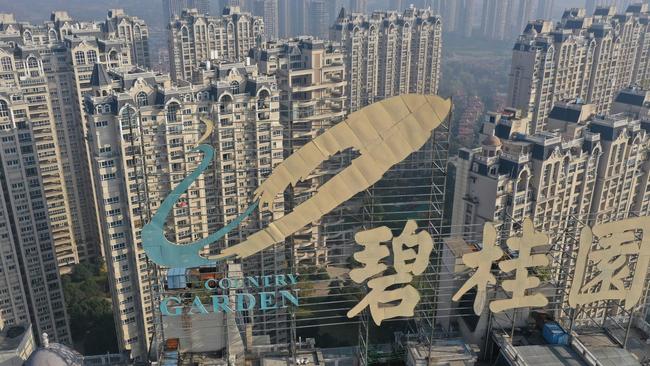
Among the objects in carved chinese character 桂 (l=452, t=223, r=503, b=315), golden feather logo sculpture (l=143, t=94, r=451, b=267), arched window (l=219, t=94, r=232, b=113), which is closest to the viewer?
golden feather logo sculpture (l=143, t=94, r=451, b=267)

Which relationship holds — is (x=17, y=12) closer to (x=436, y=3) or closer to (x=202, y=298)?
(x=436, y=3)

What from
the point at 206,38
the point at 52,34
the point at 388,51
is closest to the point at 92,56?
the point at 52,34

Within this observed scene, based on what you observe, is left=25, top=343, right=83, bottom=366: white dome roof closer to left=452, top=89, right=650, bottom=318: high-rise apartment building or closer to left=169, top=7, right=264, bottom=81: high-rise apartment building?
left=452, top=89, right=650, bottom=318: high-rise apartment building

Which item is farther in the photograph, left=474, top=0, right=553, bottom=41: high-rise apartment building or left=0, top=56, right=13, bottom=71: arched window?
left=474, top=0, right=553, bottom=41: high-rise apartment building

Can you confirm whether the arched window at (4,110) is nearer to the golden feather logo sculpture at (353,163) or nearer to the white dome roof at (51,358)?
the golden feather logo sculpture at (353,163)

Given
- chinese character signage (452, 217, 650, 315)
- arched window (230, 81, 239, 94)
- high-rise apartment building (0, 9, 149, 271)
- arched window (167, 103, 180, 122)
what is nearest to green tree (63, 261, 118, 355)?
high-rise apartment building (0, 9, 149, 271)

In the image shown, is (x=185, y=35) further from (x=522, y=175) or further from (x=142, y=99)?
(x=522, y=175)

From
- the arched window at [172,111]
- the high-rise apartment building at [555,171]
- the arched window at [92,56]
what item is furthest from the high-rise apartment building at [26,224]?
the high-rise apartment building at [555,171]
